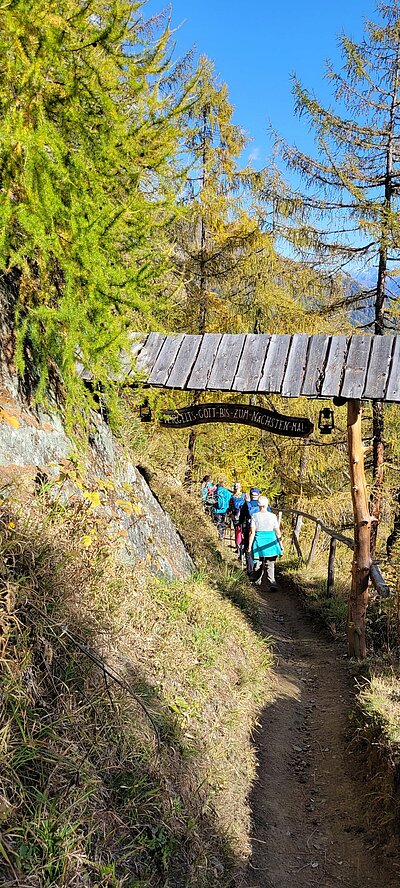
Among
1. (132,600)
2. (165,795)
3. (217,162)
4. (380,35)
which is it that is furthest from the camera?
(217,162)

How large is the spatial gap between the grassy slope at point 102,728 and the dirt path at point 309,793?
27 cm

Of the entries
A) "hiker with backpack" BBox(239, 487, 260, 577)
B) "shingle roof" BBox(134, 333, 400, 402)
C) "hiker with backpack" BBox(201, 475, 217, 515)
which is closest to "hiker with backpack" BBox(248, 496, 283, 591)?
"hiker with backpack" BBox(239, 487, 260, 577)

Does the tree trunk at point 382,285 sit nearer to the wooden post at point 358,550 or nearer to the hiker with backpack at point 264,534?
the hiker with backpack at point 264,534

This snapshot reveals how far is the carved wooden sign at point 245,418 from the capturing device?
7.75 meters

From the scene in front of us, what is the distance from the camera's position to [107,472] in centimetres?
611

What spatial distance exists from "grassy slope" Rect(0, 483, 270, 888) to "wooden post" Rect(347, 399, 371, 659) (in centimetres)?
287

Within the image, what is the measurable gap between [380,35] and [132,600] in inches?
450

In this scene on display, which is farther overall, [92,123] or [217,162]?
[217,162]

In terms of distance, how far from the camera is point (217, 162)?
46.2ft

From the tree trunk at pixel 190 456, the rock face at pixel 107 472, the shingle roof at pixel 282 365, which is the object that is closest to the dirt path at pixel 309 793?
the rock face at pixel 107 472

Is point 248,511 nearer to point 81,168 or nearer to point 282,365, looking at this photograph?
point 282,365

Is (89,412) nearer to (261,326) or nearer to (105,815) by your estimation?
(105,815)

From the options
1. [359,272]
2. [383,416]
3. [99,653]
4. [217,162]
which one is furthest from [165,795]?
[217,162]

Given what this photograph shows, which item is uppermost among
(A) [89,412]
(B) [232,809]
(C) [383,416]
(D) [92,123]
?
(D) [92,123]
